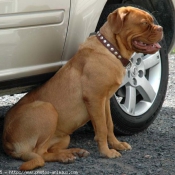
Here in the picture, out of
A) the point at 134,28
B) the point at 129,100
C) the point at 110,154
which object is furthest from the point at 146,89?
the point at 110,154

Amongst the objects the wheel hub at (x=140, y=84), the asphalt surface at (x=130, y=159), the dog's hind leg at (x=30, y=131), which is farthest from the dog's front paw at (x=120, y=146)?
the dog's hind leg at (x=30, y=131)

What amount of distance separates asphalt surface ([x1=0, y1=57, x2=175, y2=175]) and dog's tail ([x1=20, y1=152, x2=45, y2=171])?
0.12 ft

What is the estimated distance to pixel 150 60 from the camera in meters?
5.72

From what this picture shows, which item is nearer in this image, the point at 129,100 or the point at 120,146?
the point at 120,146

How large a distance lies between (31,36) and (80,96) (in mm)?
591

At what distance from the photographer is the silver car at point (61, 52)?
4.68 m

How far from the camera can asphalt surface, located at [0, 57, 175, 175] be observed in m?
4.49

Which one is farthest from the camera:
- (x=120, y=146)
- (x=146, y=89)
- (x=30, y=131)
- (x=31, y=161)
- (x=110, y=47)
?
(x=146, y=89)

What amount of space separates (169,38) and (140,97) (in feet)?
2.82

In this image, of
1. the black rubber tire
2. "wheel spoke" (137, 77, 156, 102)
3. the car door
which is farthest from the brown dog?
"wheel spoke" (137, 77, 156, 102)

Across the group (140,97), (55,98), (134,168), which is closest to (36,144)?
(55,98)

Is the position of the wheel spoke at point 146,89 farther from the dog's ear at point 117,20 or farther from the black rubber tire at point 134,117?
the dog's ear at point 117,20

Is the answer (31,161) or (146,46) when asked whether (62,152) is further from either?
(146,46)

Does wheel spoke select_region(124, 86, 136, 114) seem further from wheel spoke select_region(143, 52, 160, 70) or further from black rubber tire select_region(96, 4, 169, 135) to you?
wheel spoke select_region(143, 52, 160, 70)
